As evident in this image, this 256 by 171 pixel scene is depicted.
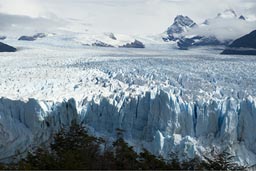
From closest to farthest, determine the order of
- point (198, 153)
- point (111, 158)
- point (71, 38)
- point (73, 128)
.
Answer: point (111, 158) < point (73, 128) < point (198, 153) < point (71, 38)

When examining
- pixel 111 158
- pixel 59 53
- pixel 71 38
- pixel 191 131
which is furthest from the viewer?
pixel 71 38

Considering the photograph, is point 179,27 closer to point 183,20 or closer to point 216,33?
point 183,20

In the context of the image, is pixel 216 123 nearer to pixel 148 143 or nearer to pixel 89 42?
pixel 148 143

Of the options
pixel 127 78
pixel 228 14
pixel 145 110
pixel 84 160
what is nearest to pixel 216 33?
pixel 228 14

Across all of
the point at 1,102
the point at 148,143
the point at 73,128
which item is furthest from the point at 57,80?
the point at 73,128

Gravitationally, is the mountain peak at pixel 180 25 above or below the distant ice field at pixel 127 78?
above

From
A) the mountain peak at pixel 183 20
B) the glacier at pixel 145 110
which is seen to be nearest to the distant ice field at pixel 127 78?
the glacier at pixel 145 110

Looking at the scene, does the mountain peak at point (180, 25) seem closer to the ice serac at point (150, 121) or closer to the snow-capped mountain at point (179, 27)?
the snow-capped mountain at point (179, 27)

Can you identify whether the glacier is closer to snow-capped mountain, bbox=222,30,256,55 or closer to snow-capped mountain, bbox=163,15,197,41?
snow-capped mountain, bbox=222,30,256,55
